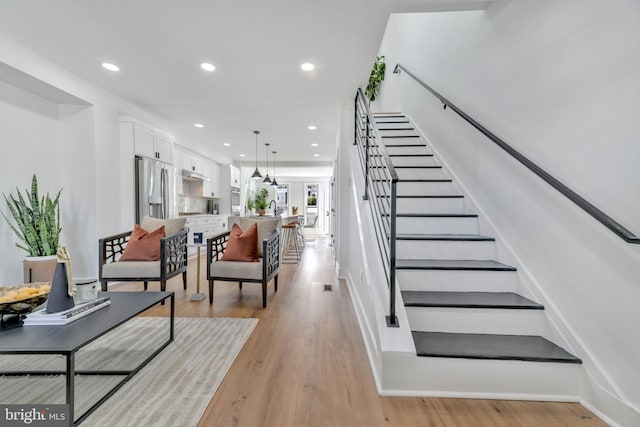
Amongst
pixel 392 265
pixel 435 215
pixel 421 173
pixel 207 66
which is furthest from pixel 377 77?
pixel 392 265

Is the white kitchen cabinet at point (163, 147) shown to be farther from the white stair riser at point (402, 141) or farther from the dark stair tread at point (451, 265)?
the dark stair tread at point (451, 265)

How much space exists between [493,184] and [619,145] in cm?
99

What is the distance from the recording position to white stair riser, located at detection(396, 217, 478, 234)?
255cm

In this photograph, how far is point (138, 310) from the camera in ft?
5.71

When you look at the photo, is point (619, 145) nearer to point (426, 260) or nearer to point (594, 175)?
point (594, 175)

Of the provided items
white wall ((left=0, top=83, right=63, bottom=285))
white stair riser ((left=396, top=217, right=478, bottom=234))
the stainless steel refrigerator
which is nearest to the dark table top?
white stair riser ((left=396, top=217, right=478, bottom=234))

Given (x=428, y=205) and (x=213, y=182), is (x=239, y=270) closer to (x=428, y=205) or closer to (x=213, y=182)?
(x=428, y=205)

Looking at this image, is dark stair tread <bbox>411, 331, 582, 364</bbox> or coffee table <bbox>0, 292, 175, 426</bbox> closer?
coffee table <bbox>0, 292, 175, 426</bbox>

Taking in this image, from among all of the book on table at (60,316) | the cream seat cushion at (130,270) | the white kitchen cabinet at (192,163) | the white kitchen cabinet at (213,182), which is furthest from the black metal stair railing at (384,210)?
the white kitchen cabinet at (213,182)

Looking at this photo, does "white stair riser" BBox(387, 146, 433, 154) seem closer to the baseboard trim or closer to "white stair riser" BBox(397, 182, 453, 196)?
"white stair riser" BBox(397, 182, 453, 196)

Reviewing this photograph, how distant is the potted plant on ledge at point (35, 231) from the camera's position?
9.49 feet

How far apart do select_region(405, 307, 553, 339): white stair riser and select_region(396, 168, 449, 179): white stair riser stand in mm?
1752

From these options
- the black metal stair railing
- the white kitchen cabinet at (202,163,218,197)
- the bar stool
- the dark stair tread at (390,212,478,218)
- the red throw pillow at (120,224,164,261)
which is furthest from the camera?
the white kitchen cabinet at (202,163,218,197)

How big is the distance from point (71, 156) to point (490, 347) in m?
4.82
